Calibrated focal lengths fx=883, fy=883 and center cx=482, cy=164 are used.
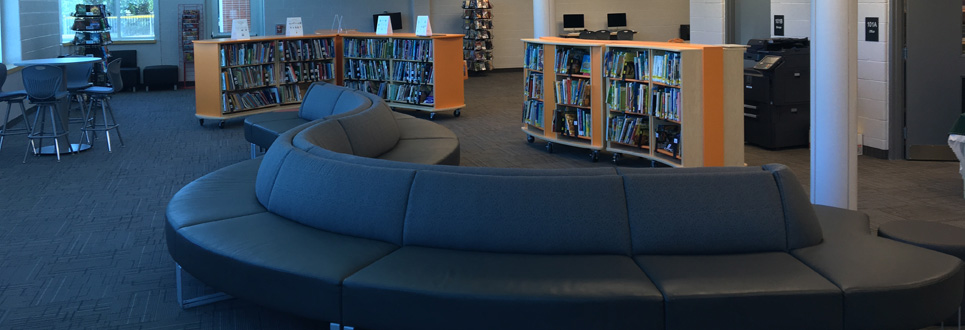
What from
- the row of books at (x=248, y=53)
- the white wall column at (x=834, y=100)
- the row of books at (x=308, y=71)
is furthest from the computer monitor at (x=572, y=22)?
the white wall column at (x=834, y=100)

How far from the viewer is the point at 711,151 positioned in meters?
7.29

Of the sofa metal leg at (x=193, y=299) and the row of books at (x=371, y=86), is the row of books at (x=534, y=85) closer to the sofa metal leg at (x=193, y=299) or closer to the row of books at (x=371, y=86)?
the row of books at (x=371, y=86)

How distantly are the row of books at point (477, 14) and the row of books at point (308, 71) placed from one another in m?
6.89

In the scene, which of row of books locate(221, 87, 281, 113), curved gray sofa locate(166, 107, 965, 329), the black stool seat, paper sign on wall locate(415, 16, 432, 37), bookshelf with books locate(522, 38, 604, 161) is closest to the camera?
curved gray sofa locate(166, 107, 965, 329)

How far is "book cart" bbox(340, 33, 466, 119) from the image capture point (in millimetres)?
11883

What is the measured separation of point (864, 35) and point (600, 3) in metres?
12.1

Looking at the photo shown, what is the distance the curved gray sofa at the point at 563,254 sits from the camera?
10.3 ft

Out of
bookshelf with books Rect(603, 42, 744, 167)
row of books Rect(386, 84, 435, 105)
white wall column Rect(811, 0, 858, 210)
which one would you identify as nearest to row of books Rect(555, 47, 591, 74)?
bookshelf with books Rect(603, 42, 744, 167)

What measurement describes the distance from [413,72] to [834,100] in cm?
755

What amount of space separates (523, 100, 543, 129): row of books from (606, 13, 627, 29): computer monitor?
10.8 meters

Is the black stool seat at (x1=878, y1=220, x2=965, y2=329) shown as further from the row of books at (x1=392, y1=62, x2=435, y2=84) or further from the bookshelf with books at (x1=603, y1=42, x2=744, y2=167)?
the row of books at (x1=392, y1=62, x2=435, y2=84)

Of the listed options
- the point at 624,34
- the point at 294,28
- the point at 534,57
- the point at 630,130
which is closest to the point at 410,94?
the point at 294,28

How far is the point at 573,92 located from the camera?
28.3 feet

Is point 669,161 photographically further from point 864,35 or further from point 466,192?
point 466,192
